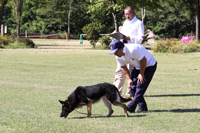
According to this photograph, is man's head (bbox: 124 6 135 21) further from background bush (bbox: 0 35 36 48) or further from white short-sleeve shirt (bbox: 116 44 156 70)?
background bush (bbox: 0 35 36 48)

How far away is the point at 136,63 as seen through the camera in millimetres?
6199

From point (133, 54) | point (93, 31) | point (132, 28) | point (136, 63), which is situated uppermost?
point (93, 31)

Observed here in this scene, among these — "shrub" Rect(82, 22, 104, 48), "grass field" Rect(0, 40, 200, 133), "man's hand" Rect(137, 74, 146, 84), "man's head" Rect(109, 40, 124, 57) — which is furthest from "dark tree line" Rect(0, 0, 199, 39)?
"man's head" Rect(109, 40, 124, 57)

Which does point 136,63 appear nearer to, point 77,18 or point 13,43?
point 13,43

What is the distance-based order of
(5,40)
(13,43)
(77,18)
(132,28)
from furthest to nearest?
1. (77,18)
2. (13,43)
3. (5,40)
4. (132,28)

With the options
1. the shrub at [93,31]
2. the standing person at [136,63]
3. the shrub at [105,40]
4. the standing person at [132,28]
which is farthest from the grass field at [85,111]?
the shrub at [93,31]

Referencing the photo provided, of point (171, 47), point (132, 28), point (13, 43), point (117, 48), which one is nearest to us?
point (117, 48)

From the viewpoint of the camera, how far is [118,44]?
18.6ft

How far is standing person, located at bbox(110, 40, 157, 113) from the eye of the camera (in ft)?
18.9

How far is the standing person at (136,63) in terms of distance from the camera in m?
5.75

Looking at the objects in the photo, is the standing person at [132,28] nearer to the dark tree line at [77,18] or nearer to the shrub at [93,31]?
the shrub at [93,31]

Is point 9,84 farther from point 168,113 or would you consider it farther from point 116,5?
point 116,5

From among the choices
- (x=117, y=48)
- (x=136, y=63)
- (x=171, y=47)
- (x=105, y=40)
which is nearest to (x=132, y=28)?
(x=136, y=63)

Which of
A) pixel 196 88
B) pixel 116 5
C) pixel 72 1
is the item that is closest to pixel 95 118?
pixel 196 88
